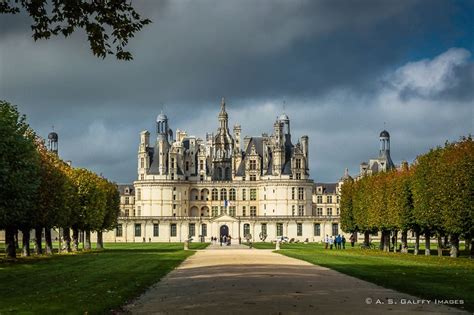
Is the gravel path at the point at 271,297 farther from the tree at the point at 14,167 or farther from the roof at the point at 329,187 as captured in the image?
the roof at the point at 329,187

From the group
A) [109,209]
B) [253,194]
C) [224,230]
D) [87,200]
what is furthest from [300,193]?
[87,200]

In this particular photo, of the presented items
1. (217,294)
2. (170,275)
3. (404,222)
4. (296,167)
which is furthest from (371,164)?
(217,294)

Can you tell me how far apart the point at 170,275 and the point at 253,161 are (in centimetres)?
12094

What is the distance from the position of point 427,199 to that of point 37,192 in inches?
1117

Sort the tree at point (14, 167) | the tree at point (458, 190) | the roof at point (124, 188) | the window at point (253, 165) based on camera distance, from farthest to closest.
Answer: the roof at point (124, 188) < the window at point (253, 165) < the tree at point (458, 190) < the tree at point (14, 167)

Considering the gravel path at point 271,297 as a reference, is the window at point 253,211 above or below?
above

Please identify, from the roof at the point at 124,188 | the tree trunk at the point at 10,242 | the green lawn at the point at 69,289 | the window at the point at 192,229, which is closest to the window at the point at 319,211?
the window at the point at 192,229

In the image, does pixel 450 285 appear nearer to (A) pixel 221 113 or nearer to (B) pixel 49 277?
(B) pixel 49 277

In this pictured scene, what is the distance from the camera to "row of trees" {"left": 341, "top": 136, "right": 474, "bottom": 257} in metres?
54.0

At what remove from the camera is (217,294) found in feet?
76.6

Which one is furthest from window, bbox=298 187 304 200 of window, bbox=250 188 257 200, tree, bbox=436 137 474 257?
tree, bbox=436 137 474 257

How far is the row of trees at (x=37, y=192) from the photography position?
157 ft

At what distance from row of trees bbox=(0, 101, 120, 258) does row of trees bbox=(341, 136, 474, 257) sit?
2715 centimetres

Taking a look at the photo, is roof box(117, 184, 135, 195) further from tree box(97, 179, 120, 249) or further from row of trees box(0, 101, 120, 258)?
row of trees box(0, 101, 120, 258)
